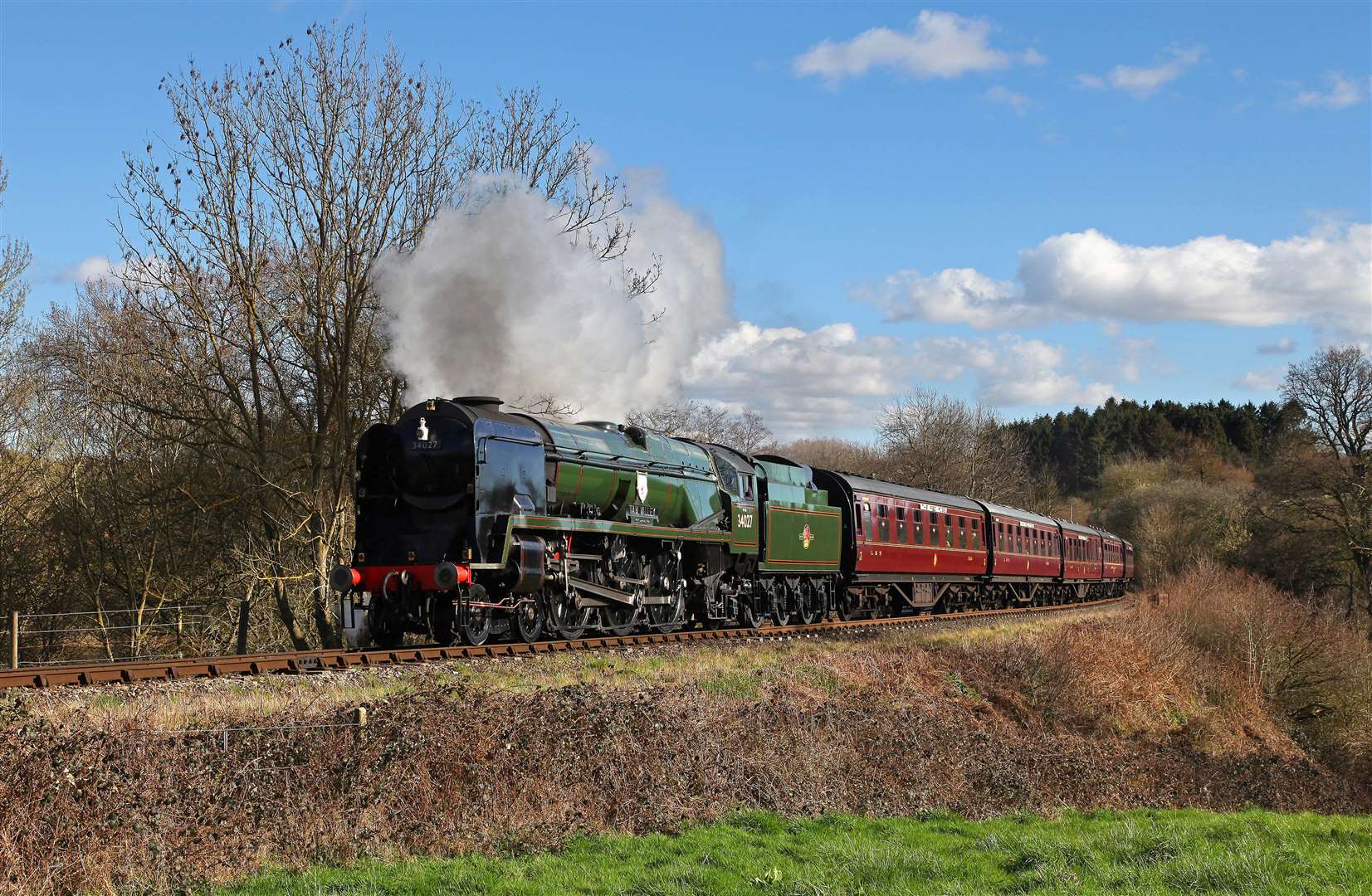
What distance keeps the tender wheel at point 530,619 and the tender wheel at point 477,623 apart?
17.8 inches

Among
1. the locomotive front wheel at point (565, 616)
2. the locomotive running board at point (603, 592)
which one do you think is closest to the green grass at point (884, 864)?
the locomotive front wheel at point (565, 616)

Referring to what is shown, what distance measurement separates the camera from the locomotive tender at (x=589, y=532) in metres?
16.0

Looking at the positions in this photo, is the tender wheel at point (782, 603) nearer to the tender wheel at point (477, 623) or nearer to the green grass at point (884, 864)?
the tender wheel at point (477, 623)

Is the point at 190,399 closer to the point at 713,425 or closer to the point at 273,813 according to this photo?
the point at 273,813

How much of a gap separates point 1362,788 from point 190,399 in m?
26.8

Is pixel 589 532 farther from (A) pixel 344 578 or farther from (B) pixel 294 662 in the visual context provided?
(B) pixel 294 662

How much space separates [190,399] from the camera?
2361 cm

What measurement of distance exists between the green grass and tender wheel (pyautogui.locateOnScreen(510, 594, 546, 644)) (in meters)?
6.24

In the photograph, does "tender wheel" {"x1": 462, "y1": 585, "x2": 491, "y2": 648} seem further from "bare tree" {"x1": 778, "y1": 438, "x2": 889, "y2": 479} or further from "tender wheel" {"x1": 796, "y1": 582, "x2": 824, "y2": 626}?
"bare tree" {"x1": 778, "y1": 438, "x2": 889, "y2": 479}

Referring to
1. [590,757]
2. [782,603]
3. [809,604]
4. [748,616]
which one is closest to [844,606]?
[809,604]

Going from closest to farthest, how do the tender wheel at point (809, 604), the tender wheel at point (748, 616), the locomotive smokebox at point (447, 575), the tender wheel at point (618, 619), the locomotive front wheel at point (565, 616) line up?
the locomotive smokebox at point (447, 575) → the locomotive front wheel at point (565, 616) → the tender wheel at point (618, 619) → the tender wheel at point (748, 616) → the tender wheel at point (809, 604)

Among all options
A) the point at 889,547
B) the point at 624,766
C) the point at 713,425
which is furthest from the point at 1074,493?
the point at 624,766

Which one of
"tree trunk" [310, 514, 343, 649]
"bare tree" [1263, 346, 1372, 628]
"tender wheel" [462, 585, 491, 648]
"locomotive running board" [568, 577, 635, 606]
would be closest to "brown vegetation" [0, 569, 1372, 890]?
"tender wheel" [462, 585, 491, 648]

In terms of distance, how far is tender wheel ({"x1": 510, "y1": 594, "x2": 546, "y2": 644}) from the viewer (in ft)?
55.6
